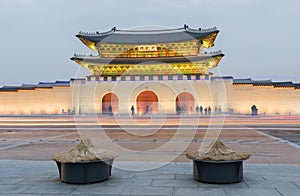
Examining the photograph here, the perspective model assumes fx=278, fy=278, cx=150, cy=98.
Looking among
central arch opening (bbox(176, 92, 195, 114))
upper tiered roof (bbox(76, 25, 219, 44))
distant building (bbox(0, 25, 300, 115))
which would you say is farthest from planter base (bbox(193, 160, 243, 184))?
upper tiered roof (bbox(76, 25, 219, 44))

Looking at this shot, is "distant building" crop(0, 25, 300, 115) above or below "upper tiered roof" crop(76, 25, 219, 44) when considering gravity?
below

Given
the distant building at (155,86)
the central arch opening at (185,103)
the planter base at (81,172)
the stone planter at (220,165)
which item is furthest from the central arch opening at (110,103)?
the stone planter at (220,165)

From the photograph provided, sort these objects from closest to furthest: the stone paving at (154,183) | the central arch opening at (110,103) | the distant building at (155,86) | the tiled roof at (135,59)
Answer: the stone paving at (154,183), the tiled roof at (135,59), the distant building at (155,86), the central arch opening at (110,103)

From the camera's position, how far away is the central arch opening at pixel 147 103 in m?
35.5

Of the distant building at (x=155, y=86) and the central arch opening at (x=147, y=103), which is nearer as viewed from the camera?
the distant building at (x=155, y=86)

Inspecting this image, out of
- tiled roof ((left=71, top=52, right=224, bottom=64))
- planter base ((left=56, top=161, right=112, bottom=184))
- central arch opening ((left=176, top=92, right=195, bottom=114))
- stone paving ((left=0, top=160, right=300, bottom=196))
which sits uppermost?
tiled roof ((left=71, top=52, right=224, bottom=64))

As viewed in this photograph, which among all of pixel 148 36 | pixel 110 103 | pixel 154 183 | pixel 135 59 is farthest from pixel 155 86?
pixel 154 183

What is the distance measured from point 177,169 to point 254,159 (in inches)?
116

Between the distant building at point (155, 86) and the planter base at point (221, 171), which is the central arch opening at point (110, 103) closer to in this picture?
the distant building at point (155, 86)

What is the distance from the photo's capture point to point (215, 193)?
4781mm

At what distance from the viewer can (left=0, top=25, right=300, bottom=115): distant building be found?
34719mm

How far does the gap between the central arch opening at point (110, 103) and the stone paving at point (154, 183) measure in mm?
29106

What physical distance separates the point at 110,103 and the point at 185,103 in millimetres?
9776

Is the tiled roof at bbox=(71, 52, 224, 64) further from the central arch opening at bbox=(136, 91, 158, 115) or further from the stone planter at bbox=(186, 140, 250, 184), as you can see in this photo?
the stone planter at bbox=(186, 140, 250, 184)
